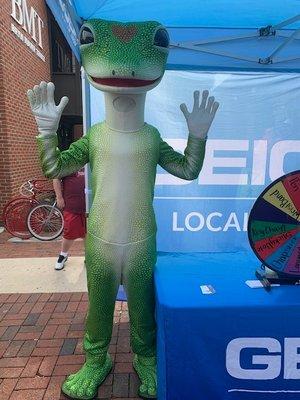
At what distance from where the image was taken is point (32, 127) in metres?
8.17

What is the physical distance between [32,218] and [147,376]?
4.45m

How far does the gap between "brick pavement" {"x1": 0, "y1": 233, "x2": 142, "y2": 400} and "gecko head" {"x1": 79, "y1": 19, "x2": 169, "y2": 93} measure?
1872 millimetres

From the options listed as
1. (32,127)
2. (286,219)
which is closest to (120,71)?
(286,219)

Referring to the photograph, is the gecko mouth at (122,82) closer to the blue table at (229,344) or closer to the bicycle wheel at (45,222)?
the blue table at (229,344)

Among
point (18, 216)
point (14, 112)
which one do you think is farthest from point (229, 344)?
point (14, 112)

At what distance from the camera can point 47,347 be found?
2900 mm

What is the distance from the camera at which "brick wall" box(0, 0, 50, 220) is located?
6.45 metres

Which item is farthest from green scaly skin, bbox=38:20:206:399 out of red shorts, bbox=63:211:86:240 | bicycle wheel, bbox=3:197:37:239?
bicycle wheel, bbox=3:197:37:239

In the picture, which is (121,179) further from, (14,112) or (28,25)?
(28,25)

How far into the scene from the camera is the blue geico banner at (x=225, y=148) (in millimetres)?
3729

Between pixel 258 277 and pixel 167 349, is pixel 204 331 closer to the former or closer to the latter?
pixel 167 349

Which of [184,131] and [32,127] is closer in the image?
[184,131]

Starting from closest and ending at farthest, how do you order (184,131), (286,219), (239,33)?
(286,219) → (239,33) → (184,131)

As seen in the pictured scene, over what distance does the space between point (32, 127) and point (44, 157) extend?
6505 mm
